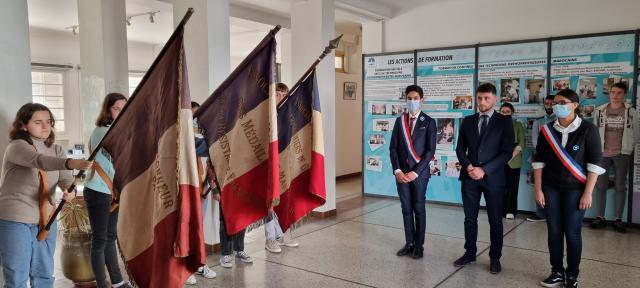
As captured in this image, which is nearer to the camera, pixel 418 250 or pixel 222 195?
pixel 222 195

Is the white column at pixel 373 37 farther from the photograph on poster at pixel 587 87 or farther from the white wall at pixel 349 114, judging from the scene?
the photograph on poster at pixel 587 87

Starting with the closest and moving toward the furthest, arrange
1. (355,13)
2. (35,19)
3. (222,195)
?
(222,195), (355,13), (35,19)

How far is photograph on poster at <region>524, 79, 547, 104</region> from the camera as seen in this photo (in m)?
5.76

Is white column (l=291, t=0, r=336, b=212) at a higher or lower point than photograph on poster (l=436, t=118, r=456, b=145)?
higher

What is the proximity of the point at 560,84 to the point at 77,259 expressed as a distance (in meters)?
5.55

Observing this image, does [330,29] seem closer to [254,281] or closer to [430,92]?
[430,92]

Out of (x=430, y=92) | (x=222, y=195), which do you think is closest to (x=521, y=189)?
(x=430, y=92)

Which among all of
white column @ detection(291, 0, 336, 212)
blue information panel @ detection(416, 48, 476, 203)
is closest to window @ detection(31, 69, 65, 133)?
white column @ detection(291, 0, 336, 212)

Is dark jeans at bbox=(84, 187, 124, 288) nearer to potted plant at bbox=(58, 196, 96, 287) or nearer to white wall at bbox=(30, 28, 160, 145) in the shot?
potted plant at bbox=(58, 196, 96, 287)

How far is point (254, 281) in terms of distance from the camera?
3709 millimetres

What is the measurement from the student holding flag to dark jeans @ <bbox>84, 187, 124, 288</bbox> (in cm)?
313

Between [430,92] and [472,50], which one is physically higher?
[472,50]

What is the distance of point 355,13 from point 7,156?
5.10m

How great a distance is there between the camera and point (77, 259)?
11.9 feet
